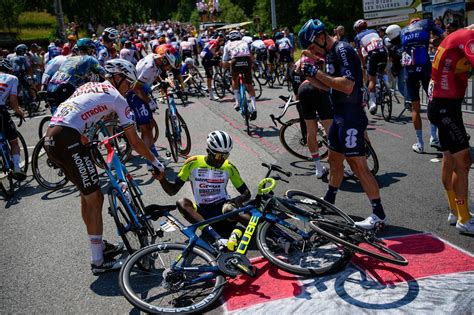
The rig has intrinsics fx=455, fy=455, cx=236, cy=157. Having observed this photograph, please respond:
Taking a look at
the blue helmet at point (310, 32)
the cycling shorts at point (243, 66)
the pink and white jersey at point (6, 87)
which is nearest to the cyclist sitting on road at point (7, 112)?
the pink and white jersey at point (6, 87)

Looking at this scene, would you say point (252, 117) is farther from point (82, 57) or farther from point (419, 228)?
point (419, 228)

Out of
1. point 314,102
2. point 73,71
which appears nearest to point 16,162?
point 73,71

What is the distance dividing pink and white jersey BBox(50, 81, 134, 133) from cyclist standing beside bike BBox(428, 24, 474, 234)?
3.29m

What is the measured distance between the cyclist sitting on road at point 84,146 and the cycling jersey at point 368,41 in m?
7.76

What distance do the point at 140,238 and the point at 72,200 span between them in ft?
9.66

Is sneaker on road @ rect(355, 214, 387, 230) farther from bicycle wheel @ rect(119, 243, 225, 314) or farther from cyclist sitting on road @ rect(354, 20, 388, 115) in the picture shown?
cyclist sitting on road @ rect(354, 20, 388, 115)

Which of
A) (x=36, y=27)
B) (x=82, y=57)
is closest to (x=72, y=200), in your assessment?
(x=82, y=57)

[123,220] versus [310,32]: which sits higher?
[310,32]

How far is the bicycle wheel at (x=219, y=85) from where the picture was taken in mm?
15812

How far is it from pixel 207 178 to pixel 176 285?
1348 mm

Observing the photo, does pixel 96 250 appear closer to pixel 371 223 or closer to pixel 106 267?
pixel 106 267

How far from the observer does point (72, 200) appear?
23.5 feet

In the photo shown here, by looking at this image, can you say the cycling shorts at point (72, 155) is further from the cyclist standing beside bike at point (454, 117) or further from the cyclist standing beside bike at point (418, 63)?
the cyclist standing beside bike at point (418, 63)

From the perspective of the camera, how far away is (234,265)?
4.04 meters
